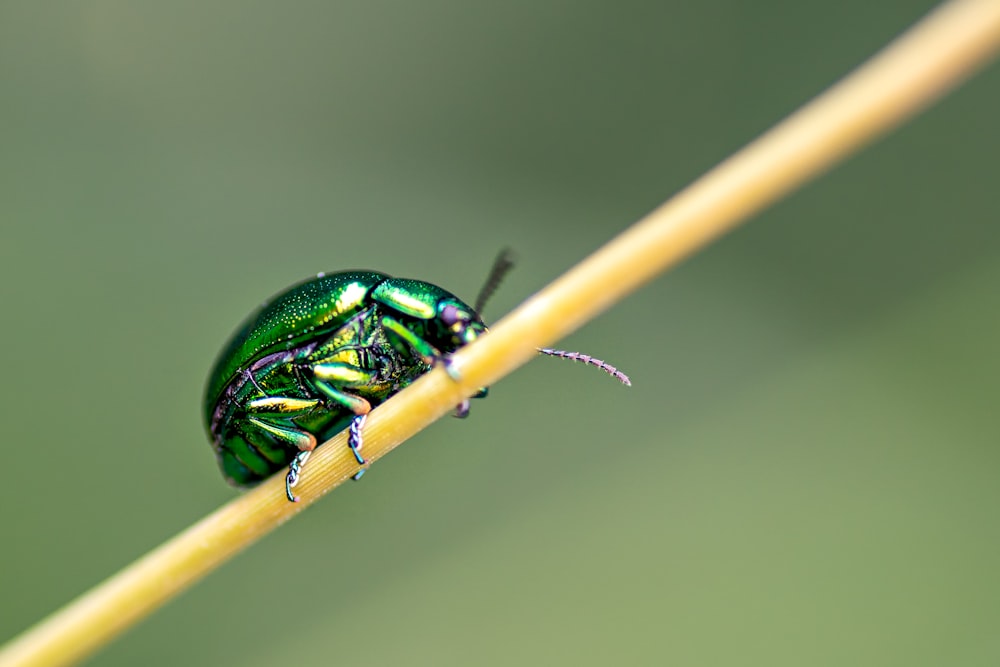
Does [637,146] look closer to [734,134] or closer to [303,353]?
[734,134]

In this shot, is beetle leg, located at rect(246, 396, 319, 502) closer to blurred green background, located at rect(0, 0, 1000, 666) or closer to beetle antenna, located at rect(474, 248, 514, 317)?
blurred green background, located at rect(0, 0, 1000, 666)

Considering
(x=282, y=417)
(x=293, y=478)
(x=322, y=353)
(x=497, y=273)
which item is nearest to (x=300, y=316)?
Answer: (x=322, y=353)

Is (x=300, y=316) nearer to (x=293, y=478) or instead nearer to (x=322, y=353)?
(x=322, y=353)

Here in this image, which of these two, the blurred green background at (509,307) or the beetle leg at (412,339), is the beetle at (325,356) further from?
the blurred green background at (509,307)

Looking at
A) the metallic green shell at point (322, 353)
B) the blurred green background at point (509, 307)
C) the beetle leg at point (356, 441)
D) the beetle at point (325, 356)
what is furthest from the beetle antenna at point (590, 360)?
the beetle leg at point (356, 441)

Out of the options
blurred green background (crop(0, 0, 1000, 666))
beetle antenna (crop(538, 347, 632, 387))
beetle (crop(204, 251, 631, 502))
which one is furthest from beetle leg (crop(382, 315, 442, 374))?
blurred green background (crop(0, 0, 1000, 666))

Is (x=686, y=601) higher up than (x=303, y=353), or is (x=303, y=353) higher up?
(x=303, y=353)

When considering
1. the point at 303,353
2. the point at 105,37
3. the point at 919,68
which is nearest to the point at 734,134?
the point at 303,353
